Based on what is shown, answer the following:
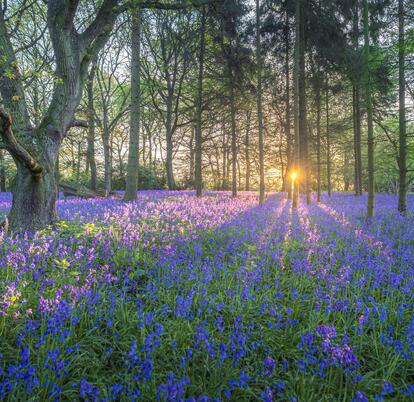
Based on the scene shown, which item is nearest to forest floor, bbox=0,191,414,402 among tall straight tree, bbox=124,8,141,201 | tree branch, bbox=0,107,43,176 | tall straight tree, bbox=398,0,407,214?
tree branch, bbox=0,107,43,176

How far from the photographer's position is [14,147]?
15.5 ft

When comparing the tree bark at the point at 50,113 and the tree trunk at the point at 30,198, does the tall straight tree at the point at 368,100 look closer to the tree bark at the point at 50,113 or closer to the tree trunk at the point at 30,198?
the tree bark at the point at 50,113

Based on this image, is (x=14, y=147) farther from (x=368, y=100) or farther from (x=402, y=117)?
(x=402, y=117)

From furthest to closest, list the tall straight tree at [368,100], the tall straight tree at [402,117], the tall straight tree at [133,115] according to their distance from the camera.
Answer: the tall straight tree at [133,115] < the tall straight tree at [402,117] < the tall straight tree at [368,100]

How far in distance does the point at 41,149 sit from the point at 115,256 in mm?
3214

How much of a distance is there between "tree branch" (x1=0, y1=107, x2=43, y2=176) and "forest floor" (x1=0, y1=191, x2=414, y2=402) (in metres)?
1.37

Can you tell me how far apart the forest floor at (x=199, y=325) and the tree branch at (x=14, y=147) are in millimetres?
1374

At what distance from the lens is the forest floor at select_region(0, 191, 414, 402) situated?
78.7 inches

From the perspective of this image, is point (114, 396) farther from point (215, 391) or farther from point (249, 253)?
point (249, 253)

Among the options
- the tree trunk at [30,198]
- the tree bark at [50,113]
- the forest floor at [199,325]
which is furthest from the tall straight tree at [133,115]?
the forest floor at [199,325]

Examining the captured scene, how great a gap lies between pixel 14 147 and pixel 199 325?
453cm

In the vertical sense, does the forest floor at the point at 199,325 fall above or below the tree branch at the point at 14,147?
below

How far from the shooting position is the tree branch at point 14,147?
14.2 ft

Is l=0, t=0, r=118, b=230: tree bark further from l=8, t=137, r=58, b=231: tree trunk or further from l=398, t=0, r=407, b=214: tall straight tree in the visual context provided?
l=398, t=0, r=407, b=214: tall straight tree
